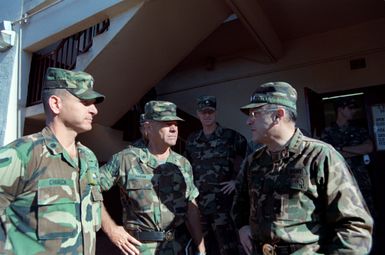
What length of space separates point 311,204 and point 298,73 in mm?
4032

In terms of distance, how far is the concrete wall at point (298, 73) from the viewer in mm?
4793

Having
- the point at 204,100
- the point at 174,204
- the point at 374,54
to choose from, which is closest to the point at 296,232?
the point at 174,204

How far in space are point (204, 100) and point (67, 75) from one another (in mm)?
1812

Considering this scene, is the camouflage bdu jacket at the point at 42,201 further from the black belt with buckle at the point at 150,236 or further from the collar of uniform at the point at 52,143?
the black belt with buckle at the point at 150,236

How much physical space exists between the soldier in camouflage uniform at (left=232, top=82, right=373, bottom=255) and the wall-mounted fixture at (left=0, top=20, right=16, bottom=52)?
4.16m

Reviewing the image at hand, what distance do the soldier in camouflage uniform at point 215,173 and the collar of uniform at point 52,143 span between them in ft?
5.54

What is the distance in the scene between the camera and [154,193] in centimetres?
249

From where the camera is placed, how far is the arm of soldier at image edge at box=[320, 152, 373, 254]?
1437 millimetres

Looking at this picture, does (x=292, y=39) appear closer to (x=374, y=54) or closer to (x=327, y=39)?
(x=327, y=39)

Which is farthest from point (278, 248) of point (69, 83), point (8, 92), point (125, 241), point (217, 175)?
point (8, 92)

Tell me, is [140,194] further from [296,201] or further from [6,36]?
[6,36]

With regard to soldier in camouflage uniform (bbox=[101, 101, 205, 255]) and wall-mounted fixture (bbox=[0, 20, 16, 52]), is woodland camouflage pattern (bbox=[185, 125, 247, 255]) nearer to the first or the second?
soldier in camouflage uniform (bbox=[101, 101, 205, 255])

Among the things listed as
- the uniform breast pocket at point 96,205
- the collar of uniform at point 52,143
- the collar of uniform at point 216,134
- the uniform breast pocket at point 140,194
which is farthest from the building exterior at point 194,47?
the uniform breast pocket at point 96,205

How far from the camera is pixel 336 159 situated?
161cm
